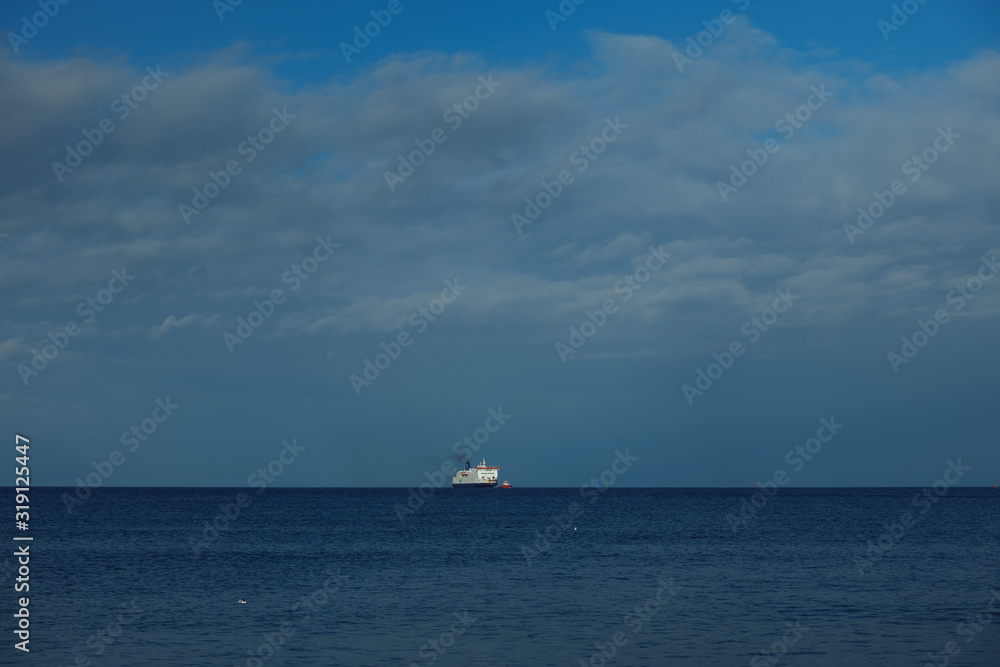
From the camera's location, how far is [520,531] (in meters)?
100

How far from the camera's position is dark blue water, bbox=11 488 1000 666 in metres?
34.9

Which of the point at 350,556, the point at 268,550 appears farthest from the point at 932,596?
the point at 268,550

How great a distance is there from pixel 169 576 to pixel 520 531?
2002 inches

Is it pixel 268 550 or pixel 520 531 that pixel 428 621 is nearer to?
pixel 268 550

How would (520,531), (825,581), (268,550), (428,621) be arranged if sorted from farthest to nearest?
(520,531) < (268,550) < (825,581) < (428,621)

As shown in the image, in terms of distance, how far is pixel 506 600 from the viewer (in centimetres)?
4700

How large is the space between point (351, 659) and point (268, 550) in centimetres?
4318

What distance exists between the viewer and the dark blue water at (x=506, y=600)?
34938 mm

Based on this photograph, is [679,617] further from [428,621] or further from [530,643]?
[428,621]

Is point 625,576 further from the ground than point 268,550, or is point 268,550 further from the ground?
point 625,576

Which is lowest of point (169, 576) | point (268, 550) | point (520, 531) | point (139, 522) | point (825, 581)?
point (139, 522)

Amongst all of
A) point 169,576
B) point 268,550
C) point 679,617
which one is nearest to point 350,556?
point 268,550

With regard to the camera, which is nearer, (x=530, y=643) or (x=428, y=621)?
(x=530, y=643)

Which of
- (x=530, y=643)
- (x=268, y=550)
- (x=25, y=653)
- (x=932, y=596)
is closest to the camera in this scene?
(x=25, y=653)
